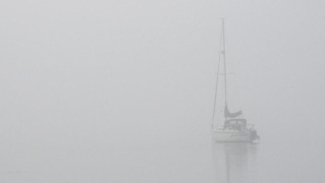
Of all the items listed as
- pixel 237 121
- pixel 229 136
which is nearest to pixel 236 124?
pixel 237 121

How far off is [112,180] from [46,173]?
454 centimetres

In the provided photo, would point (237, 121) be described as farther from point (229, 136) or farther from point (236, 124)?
point (229, 136)

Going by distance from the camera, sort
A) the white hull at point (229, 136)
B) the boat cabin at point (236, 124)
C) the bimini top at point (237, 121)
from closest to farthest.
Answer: the white hull at point (229, 136) < the boat cabin at point (236, 124) < the bimini top at point (237, 121)

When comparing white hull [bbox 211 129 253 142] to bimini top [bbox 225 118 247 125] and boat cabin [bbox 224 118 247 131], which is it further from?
bimini top [bbox 225 118 247 125]

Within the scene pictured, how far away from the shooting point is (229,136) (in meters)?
39.5

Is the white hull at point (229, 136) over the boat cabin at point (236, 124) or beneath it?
beneath

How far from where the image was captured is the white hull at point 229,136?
39500mm

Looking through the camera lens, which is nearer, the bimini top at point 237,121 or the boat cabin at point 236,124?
the boat cabin at point 236,124

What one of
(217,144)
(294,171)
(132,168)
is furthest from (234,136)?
(294,171)

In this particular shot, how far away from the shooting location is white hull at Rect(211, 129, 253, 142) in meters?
39.5

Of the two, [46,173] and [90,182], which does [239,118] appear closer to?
[46,173]

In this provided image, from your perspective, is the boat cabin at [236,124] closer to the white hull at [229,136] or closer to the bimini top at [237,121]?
the bimini top at [237,121]

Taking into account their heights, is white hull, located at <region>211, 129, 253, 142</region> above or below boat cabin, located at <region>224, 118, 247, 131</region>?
below

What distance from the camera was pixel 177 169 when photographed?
70.0 ft
